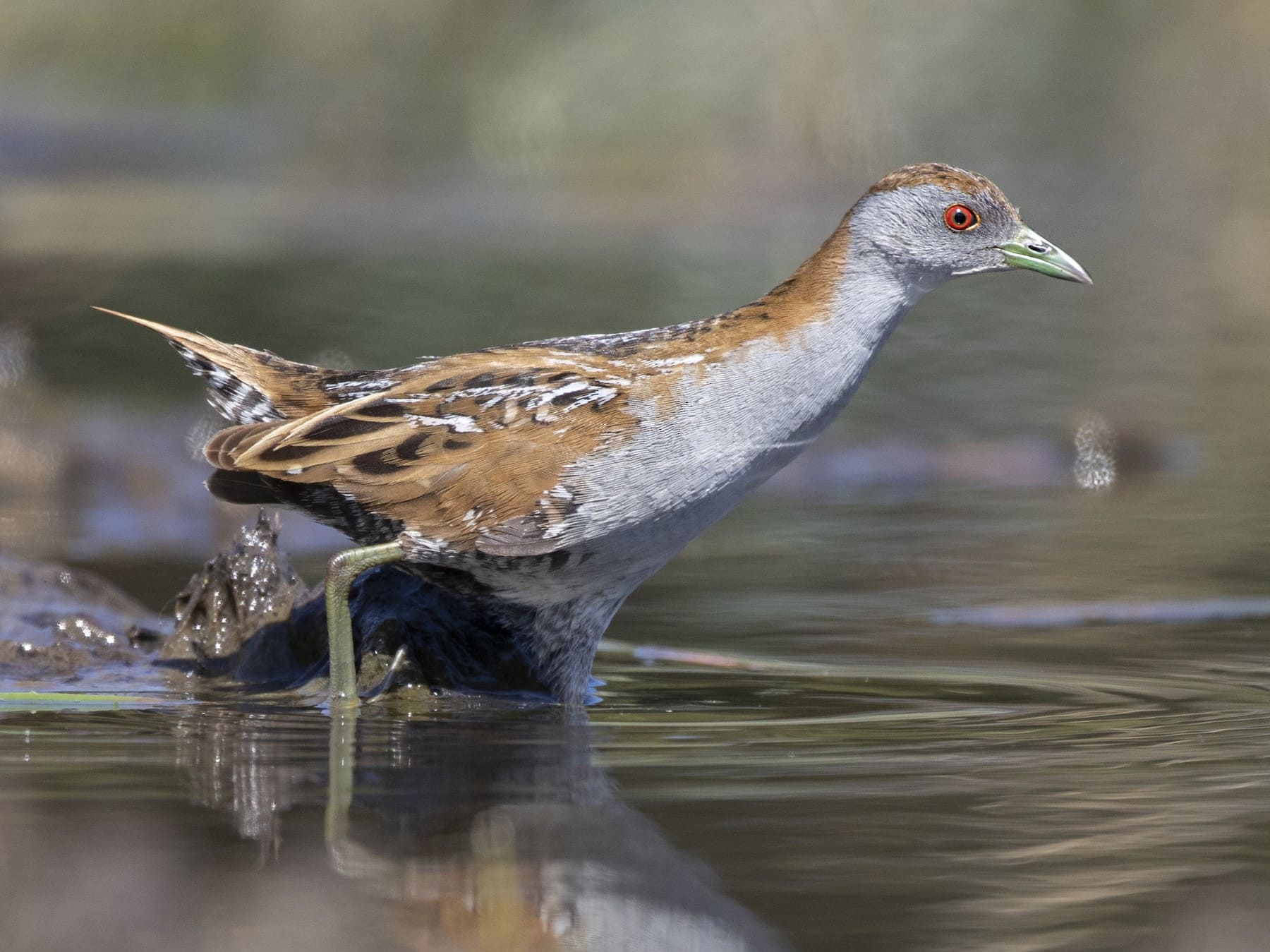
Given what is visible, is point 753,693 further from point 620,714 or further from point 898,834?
point 898,834

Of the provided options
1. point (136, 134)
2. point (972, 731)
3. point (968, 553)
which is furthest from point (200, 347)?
point (136, 134)

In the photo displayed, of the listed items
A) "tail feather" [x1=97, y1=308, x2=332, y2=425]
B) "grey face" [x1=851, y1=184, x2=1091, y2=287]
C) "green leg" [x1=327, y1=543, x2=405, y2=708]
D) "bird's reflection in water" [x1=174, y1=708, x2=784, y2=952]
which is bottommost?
"bird's reflection in water" [x1=174, y1=708, x2=784, y2=952]

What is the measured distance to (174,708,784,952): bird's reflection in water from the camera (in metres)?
3.65

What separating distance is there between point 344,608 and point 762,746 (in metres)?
1.38

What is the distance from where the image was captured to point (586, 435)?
18.5 feet

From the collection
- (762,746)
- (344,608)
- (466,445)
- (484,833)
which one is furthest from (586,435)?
(484,833)

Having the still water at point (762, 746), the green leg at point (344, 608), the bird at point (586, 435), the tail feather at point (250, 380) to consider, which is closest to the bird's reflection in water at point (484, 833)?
the still water at point (762, 746)

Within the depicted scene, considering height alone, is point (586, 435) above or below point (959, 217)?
below

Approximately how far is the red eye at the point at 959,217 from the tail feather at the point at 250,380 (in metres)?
1.93

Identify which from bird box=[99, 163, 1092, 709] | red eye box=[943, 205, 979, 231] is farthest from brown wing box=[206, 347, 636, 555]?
red eye box=[943, 205, 979, 231]

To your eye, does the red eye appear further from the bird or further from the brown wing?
the brown wing

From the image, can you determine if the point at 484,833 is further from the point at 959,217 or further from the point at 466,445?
the point at 959,217

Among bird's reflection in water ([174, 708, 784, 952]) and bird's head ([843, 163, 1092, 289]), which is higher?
bird's head ([843, 163, 1092, 289])

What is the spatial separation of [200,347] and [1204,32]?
68.3 ft
